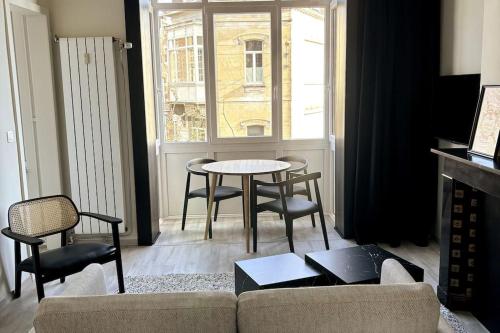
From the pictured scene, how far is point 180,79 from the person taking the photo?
16.6 ft

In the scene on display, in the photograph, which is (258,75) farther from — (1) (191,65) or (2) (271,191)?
(2) (271,191)

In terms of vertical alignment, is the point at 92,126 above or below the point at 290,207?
above

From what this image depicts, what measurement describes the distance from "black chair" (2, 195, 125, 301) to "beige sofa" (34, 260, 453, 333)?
1.50 metres

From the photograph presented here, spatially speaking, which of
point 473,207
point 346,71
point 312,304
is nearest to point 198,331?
point 312,304

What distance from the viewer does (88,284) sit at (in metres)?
1.89

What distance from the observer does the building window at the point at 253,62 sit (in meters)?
5.02

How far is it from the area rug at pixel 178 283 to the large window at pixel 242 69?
1.99 meters

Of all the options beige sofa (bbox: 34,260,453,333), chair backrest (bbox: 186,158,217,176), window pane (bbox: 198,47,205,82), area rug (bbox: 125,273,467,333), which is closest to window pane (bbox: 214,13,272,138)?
window pane (bbox: 198,47,205,82)

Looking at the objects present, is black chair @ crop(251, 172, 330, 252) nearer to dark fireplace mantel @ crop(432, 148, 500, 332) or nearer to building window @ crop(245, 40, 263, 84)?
dark fireplace mantel @ crop(432, 148, 500, 332)

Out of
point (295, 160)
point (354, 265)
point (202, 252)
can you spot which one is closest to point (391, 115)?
point (295, 160)

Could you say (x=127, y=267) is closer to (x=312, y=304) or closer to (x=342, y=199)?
(x=342, y=199)

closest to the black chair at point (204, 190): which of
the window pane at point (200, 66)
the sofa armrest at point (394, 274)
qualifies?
the window pane at point (200, 66)

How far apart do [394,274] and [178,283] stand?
2036mm

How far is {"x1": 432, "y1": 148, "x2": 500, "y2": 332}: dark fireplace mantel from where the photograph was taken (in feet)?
8.55
